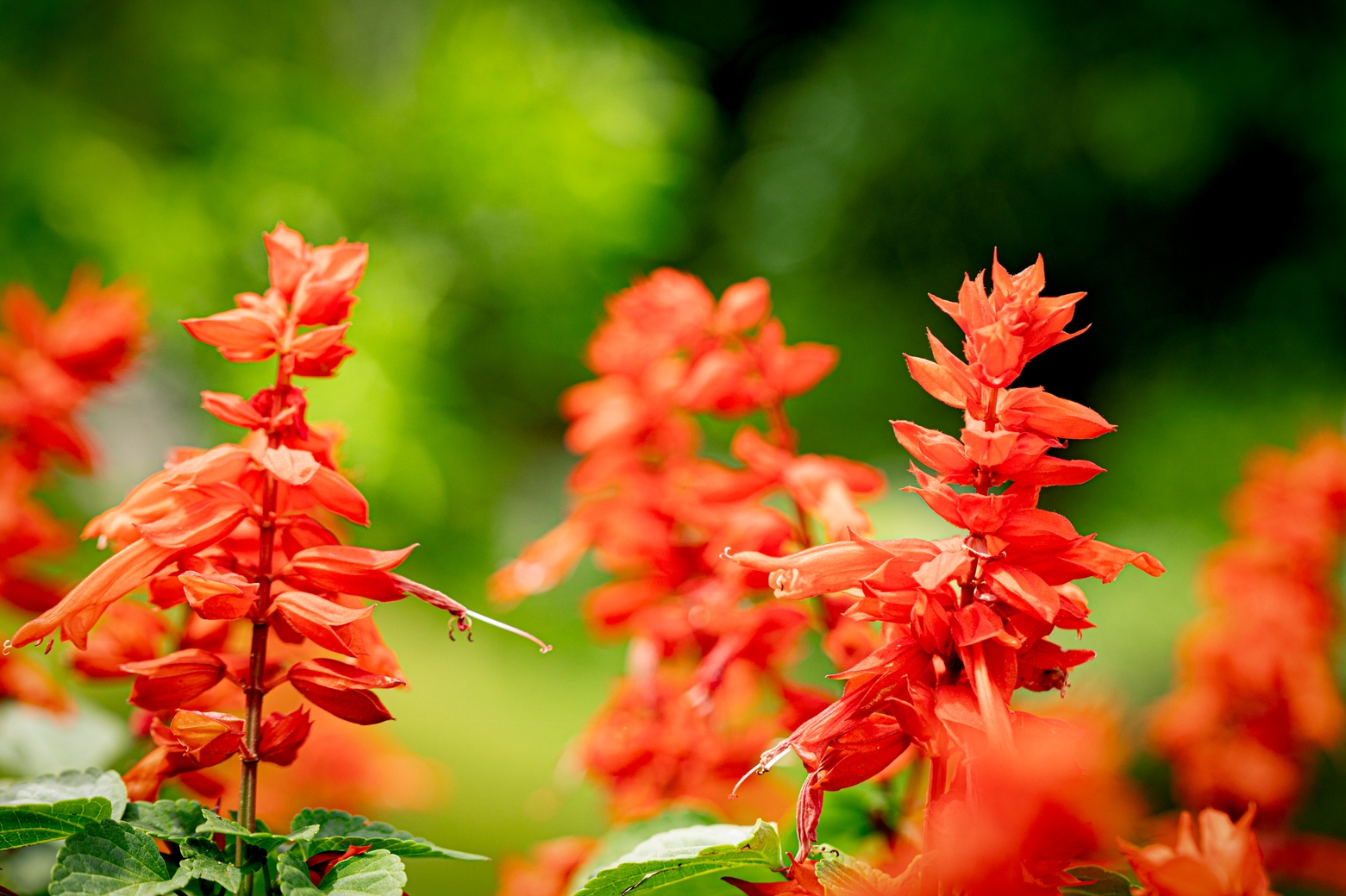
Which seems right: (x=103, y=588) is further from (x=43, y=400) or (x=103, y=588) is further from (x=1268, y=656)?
(x=1268, y=656)

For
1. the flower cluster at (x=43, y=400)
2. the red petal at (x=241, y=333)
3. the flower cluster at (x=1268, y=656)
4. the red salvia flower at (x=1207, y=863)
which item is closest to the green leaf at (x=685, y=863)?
the red salvia flower at (x=1207, y=863)

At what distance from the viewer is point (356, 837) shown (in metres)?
0.32

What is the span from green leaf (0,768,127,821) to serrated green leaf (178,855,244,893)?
5 cm

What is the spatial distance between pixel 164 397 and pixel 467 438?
103 centimetres

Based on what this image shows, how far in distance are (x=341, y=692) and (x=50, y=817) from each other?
9 cm

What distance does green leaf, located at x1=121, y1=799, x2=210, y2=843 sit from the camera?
313 millimetres

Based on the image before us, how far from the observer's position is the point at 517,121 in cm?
377

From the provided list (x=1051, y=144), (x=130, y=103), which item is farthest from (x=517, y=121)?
(x=1051, y=144)

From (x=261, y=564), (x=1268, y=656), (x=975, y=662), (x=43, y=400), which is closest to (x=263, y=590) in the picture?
(x=261, y=564)

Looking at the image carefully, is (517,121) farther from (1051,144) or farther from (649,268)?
(1051,144)

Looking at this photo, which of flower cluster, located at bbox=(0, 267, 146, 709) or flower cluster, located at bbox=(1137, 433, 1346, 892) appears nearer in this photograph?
flower cluster, located at bbox=(0, 267, 146, 709)

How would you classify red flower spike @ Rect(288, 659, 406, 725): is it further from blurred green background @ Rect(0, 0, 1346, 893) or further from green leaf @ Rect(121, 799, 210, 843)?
blurred green background @ Rect(0, 0, 1346, 893)

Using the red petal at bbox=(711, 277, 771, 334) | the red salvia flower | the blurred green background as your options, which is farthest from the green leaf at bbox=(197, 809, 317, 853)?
the blurred green background

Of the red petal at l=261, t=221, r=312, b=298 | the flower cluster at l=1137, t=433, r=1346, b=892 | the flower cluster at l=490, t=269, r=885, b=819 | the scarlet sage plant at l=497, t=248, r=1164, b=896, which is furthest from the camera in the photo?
the flower cluster at l=1137, t=433, r=1346, b=892
